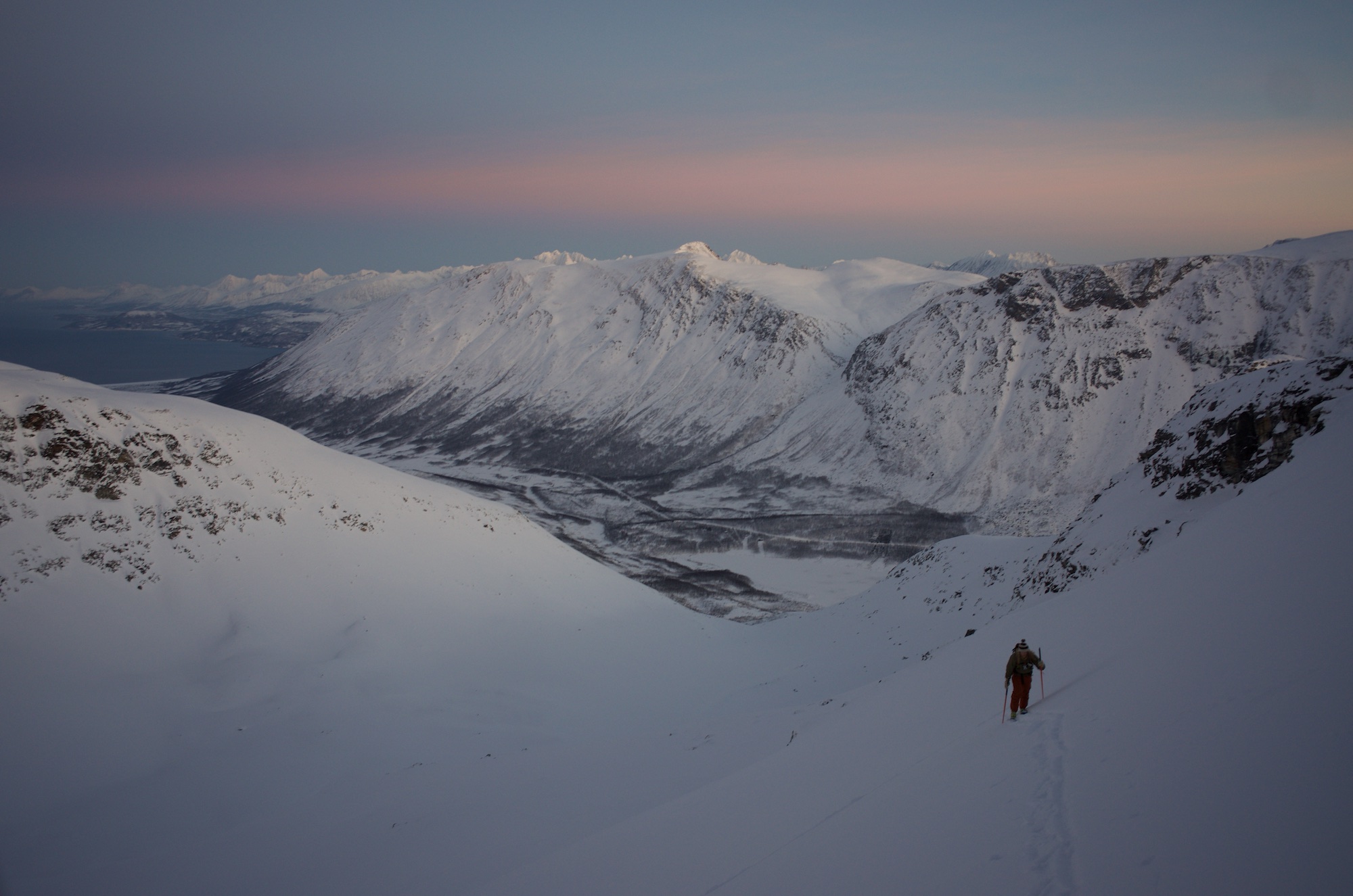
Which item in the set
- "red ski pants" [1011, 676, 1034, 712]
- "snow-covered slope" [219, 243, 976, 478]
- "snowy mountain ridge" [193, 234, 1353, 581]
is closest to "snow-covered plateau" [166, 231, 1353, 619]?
"snowy mountain ridge" [193, 234, 1353, 581]

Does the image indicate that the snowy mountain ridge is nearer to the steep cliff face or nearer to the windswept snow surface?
the steep cliff face

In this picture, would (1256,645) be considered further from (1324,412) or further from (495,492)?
(495,492)

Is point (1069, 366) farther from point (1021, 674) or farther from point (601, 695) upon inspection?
point (1021, 674)

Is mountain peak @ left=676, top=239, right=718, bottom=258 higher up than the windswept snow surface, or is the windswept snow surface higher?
mountain peak @ left=676, top=239, right=718, bottom=258

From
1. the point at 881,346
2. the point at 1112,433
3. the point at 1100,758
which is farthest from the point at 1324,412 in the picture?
the point at 881,346

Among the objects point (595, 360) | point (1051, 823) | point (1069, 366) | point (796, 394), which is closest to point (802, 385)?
point (796, 394)

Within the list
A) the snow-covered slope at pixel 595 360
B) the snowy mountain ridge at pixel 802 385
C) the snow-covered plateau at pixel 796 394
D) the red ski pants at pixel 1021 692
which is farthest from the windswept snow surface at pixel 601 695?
the snow-covered slope at pixel 595 360

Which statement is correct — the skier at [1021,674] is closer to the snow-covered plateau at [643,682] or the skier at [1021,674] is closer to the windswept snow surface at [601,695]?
the snow-covered plateau at [643,682]

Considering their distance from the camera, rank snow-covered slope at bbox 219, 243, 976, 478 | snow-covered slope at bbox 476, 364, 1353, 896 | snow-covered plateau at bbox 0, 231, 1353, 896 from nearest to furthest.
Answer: snow-covered slope at bbox 476, 364, 1353, 896, snow-covered plateau at bbox 0, 231, 1353, 896, snow-covered slope at bbox 219, 243, 976, 478
